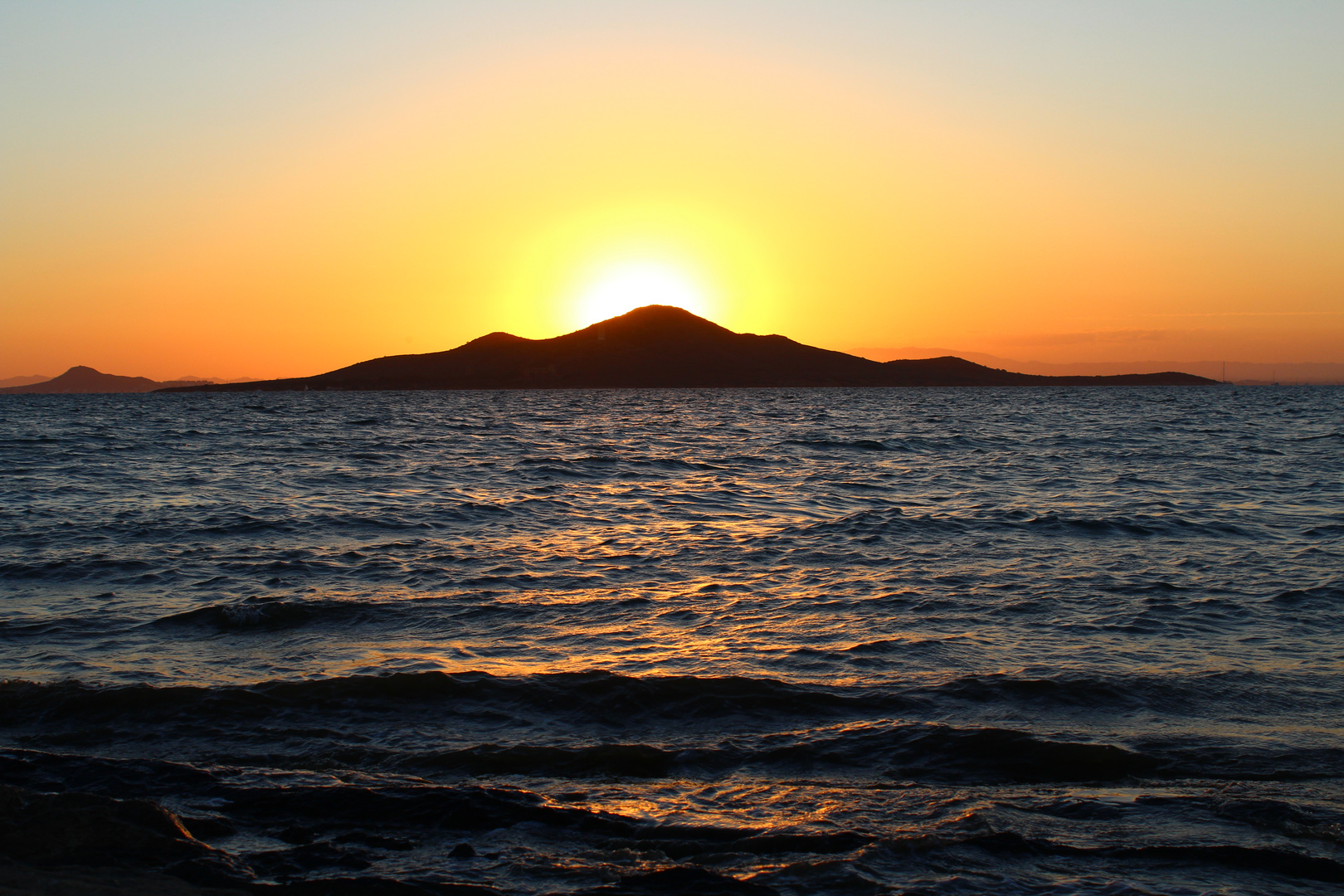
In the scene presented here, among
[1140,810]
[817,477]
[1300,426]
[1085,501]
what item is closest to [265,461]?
[817,477]

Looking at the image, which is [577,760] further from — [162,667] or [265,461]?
[265,461]

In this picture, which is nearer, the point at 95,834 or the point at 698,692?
the point at 95,834

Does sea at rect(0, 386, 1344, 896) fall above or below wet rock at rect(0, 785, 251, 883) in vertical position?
below

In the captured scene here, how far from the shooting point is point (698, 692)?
8125 millimetres

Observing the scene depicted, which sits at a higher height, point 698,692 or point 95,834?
point 95,834

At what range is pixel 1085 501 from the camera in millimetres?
20906

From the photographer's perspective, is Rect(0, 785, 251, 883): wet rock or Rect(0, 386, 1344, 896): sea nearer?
Rect(0, 785, 251, 883): wet rock

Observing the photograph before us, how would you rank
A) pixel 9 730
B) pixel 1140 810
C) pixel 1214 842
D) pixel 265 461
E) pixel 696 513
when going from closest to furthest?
pixel 1214 842 < pixel 1140 810 < pixel 9 730 < pixel 696 513 < pixel 265 461

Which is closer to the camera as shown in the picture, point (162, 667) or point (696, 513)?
point (162, 667)

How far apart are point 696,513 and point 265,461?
20.6 m

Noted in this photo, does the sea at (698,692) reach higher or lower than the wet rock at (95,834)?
lower

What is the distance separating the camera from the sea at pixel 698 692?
16.9 feet

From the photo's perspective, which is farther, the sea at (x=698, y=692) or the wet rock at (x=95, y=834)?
the sea at (x=698, y=692)

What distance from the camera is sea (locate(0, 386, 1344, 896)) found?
5.14m
